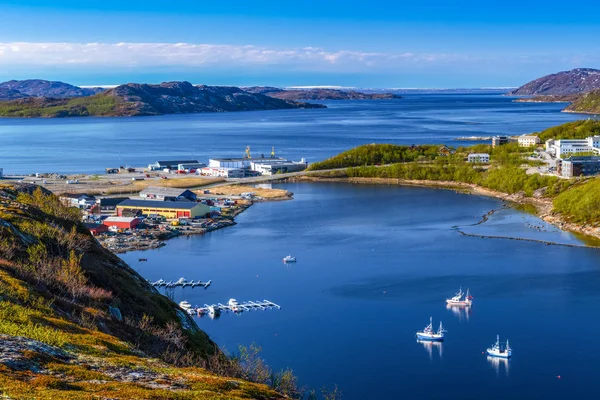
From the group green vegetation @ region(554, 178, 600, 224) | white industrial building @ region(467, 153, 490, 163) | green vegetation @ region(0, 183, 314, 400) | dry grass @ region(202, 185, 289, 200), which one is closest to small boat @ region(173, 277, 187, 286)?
green vegetation @ region(0, 183, 314, 400)

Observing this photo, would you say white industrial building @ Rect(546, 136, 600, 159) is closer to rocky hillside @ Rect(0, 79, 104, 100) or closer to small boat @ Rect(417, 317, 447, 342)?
small boat @ Rect(417, 317, 447, 342)

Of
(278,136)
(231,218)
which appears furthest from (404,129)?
(231,218)

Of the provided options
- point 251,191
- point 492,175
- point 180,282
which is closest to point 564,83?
point 492,175

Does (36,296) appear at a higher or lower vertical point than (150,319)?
higher

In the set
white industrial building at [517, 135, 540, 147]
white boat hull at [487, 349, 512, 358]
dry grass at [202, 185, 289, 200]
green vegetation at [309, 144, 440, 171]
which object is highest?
white industrial building at [517, 135, 540, 147]

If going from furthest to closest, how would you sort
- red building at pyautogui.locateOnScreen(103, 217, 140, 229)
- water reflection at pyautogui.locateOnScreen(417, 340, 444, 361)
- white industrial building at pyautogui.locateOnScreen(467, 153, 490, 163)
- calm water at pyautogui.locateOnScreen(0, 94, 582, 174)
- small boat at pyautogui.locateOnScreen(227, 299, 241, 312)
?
calm water at pyautogui.locateOnScreen(0, 94, 582, 174) < white industrial building at pyautogui.locateOnScreen(467, 153, 490, 163) < red building at pyautogui.locateOnScreen(103, 217, 140, 229) < small boat at pyautogui.locateOnScreen(227, 299, 241, 312) < water reflection at pyautogui.locateOnScreen(417, 340, 444, 361)

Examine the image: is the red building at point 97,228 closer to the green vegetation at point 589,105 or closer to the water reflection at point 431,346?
the water reflection at point 431,346

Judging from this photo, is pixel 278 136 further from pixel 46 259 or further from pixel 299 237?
pixel 46 259
